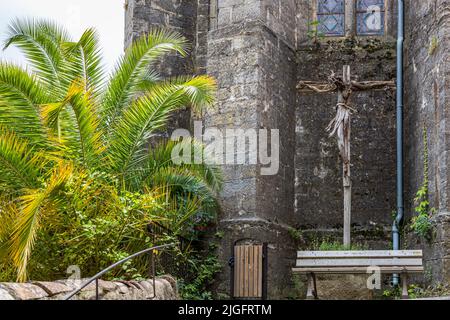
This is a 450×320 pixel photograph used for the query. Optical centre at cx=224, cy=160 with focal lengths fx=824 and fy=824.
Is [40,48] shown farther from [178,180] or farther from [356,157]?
[356,157]

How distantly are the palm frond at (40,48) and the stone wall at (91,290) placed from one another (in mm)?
3552

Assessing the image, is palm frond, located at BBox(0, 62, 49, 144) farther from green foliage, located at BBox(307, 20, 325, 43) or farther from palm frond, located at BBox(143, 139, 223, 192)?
green foliage, located at BBox(307, 20, 325, 43)

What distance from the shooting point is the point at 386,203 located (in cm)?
1413

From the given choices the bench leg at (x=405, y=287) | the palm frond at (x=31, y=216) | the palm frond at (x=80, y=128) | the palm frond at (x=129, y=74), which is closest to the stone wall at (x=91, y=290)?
the palm frond at (x=31, y=216)

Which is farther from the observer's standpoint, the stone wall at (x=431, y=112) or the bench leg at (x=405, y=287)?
the stone wall at (x=431, y=112)

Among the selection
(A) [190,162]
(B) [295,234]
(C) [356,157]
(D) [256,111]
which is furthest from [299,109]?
(A) [190,162]

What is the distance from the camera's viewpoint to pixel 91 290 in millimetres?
7672

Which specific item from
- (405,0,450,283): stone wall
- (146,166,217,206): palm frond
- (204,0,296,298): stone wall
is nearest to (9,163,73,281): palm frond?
(146,166,217,206): palm frond

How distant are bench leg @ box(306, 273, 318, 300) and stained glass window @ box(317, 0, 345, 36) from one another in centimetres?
557

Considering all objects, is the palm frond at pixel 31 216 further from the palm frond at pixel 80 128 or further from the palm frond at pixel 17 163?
the palm frond at pixel 80 128

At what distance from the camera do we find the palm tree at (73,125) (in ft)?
31.3

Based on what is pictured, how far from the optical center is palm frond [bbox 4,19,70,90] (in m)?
11.9

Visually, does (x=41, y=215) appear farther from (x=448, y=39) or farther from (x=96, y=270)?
(x=448, y=39)
